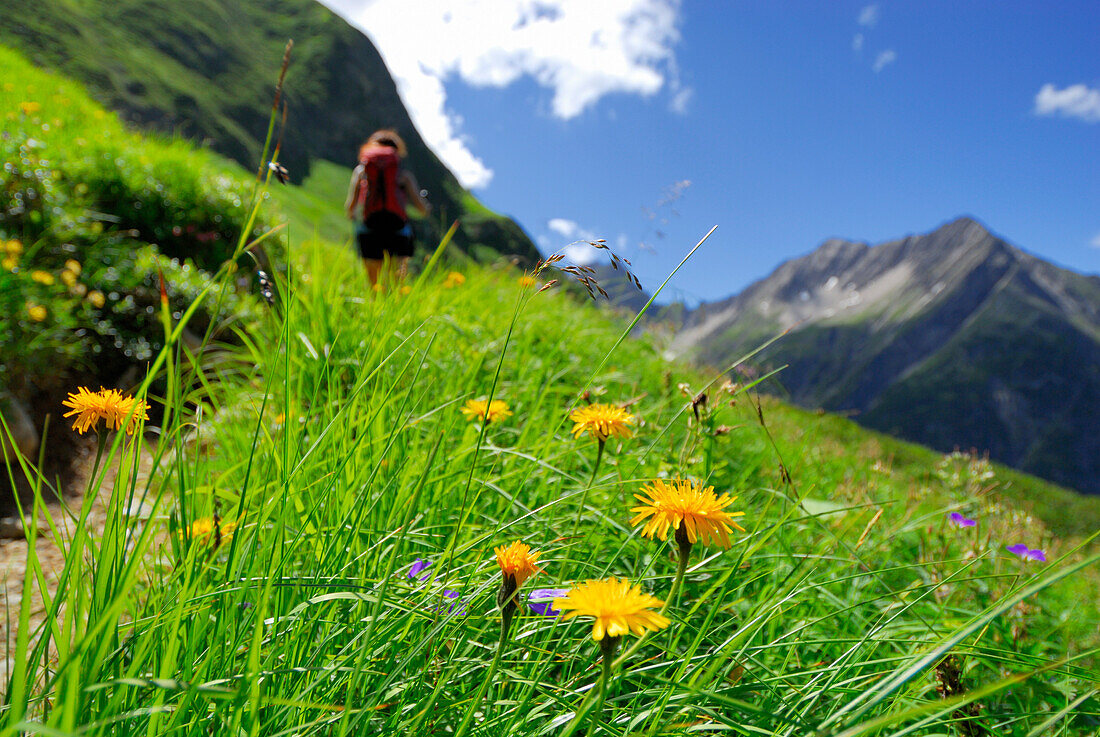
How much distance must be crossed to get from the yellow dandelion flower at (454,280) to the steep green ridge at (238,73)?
31465 millimetres

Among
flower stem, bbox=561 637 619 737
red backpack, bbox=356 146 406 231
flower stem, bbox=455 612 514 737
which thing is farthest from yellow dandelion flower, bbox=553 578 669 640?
red backpack, bbox=356 146 406 231

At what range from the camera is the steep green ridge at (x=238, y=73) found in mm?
59094

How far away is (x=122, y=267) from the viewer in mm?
4684

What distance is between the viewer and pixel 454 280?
4.66 metres

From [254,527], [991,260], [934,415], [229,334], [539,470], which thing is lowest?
[229,334]

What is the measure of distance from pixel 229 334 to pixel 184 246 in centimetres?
128

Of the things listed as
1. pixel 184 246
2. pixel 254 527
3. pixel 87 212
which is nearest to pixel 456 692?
pixel 254 527

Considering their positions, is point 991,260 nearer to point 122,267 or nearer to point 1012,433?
point 1012,433

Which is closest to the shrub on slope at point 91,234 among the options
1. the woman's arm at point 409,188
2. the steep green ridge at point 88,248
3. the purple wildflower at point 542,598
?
the steep green ridge at point 88,248

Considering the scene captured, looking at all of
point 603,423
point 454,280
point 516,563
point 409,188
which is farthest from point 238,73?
point 516,563

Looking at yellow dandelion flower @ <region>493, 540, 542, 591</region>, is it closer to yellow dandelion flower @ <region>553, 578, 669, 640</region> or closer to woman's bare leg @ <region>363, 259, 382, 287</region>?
yellow dandelion flower @ <region>553, 578, 669, 640</region>

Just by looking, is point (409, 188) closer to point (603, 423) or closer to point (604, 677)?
point (603, 423)

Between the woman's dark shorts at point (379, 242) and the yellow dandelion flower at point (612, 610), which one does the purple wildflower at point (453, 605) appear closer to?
the yellow dandelion flower at point (612, 610)

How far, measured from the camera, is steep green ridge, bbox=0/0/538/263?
5909 centimetres
